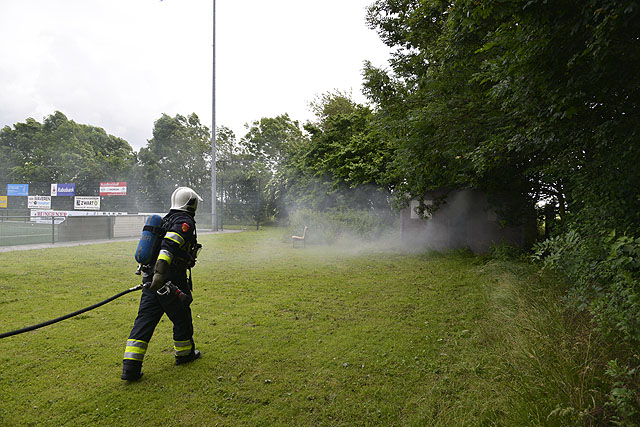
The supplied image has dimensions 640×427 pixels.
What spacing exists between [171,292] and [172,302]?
0.32 ft

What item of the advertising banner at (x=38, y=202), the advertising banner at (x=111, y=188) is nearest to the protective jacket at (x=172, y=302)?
the advertising banner at (x=111, y=188)

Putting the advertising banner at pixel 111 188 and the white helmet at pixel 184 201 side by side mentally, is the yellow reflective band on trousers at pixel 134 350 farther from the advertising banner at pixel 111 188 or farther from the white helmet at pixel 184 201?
the advertising banner at pixel 111 188

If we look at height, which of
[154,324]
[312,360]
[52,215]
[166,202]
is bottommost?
[312,360]

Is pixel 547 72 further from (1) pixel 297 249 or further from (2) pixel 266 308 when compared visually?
(1) pixel 297 249

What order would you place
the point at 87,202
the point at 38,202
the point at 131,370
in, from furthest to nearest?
the point at 38,202
the point at 87,202
the point at 131,370

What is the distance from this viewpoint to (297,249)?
40.8 ft

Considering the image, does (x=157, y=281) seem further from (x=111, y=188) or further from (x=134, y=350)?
(x=111, y=188)

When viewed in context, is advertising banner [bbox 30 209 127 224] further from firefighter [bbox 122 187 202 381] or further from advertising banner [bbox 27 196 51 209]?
firefighter [bbox 122 187 202 381]

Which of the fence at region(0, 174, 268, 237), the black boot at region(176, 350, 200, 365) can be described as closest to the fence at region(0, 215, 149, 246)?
the fence at region(0, 174, 268, 237)

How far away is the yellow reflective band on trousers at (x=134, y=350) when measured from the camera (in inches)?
118

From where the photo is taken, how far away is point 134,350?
9.82 feet

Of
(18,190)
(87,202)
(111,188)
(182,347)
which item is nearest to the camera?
(182,347)

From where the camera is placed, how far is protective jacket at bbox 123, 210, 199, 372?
9.94ft

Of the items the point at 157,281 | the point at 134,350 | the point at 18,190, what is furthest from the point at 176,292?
the point at 18,190
